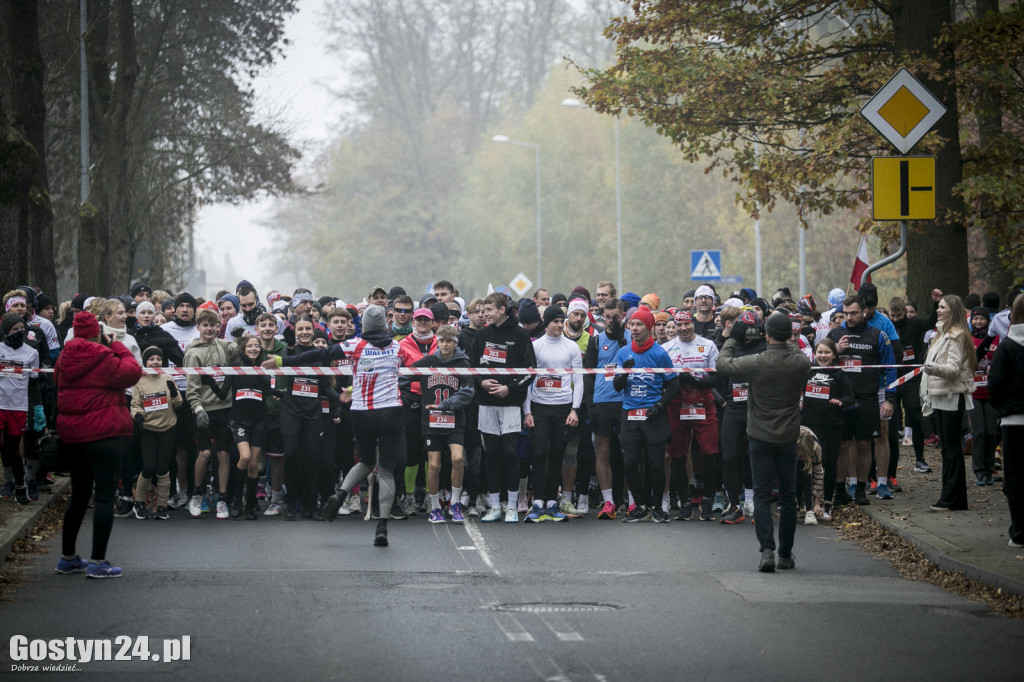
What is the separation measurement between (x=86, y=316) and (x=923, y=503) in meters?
8.42

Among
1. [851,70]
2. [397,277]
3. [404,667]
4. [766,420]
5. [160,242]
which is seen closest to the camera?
[404,667]

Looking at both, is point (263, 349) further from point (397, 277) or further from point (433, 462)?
point (397, 277)

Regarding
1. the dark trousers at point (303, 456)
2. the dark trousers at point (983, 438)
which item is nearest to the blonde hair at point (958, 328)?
the dark trousers at point (983, 438)

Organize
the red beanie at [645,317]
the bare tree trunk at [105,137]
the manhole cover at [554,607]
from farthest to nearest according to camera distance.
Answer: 1. the bare tree trunk at [105,137]
2. the red beanie at [645,317]
3. the manhole cover at [554,607]

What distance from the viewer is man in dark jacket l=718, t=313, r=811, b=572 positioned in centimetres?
1029

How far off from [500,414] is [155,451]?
341cm

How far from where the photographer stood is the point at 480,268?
6812cm

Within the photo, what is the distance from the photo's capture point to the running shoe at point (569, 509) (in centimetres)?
1359

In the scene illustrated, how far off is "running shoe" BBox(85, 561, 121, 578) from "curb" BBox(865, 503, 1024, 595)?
627 cm

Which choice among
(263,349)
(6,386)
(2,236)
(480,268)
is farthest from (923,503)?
(480,268)

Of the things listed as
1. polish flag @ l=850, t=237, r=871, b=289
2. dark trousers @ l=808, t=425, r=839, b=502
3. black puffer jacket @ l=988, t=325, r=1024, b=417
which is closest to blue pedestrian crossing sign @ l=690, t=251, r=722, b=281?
polish flag @ l=850, t=237, r=871, b=289

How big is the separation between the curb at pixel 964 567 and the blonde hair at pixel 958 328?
188cm

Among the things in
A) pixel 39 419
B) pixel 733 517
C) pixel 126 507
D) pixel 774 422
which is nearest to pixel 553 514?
pixel 733 517

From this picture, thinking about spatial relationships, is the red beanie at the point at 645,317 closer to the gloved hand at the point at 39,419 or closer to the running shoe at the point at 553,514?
the running shoe at the point at 553,514
